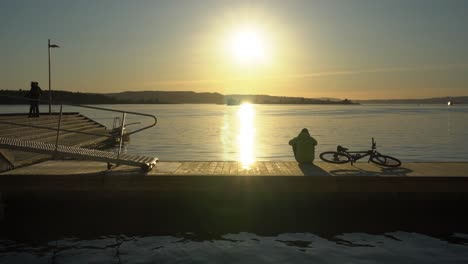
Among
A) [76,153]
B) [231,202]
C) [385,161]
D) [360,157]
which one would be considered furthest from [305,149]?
[76,153]

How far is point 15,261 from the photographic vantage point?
8680mm

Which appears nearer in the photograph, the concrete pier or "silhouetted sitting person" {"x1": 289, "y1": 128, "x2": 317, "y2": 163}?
the concrete pier

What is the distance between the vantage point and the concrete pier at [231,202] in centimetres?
1094

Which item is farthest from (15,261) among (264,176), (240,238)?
(264,176)

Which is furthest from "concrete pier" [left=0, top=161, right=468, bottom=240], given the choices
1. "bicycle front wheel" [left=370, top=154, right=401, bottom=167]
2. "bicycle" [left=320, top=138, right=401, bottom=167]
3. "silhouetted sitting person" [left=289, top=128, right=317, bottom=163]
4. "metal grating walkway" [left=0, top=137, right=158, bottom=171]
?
"silhouetted sitting person" [left=289, top=128, right=317, bottom=163]

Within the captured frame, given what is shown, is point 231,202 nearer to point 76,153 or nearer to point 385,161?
point 76,153

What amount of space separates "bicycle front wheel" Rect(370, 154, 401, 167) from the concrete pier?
3.14 ft

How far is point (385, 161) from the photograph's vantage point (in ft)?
43.3

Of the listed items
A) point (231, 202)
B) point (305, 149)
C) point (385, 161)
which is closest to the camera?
point (231, 202)

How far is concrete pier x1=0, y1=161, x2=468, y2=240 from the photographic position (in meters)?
10.9

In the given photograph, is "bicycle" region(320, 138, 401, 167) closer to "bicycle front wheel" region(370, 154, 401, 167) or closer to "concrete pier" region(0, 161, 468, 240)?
"bicycle front wheel" region(370, 154, 401, 167)

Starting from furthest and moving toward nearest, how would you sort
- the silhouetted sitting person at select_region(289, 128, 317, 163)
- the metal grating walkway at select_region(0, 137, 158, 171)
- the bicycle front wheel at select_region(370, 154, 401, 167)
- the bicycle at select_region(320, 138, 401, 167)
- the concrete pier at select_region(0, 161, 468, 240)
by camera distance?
1. the silhouetted sitting person at select_region(289, 128, 317, 163)
2. the bicycle at select_region(320, 138, 401, 167)
3. the bicycle front wheel at select_region(370, 154, 401, 167)
4. the metal grating walkway at select_region(0, 137, 158, 171)
5. the concrete pier at select_region(0, 161, 468, 240)

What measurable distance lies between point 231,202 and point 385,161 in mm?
5157

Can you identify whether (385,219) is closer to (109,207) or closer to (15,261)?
(109,207)
